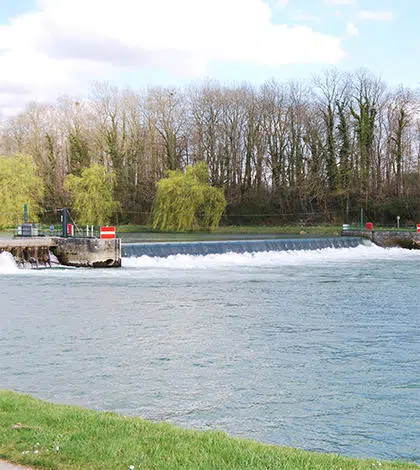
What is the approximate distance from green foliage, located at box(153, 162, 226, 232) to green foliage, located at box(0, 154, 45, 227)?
30.7ft

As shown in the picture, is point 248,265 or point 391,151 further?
point 391,151

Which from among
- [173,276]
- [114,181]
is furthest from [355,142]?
[173,276]

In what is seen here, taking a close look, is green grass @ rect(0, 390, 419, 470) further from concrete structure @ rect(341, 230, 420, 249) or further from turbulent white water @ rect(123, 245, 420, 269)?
concrete structure @ rect(341, 230, 420, 249)

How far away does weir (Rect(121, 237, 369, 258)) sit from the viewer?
997 inches

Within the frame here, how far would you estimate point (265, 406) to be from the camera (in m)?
7.15

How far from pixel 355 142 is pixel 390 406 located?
43568 mm

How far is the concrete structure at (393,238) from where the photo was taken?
3469 cm

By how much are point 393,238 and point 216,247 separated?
12.8 meters

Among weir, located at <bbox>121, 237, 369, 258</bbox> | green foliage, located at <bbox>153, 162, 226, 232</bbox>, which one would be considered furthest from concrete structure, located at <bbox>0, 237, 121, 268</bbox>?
green foliage, located at <bbox>153, 162, 226, 232</bbox>

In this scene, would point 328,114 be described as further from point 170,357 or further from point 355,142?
point 170,357

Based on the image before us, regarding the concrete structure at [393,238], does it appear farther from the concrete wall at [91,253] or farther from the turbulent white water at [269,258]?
the concrete wall at [91,253]

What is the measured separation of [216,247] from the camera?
27.0m

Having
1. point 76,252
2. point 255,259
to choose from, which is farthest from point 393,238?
point 76,252

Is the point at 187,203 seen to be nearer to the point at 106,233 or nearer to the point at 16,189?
the point at 16,189
